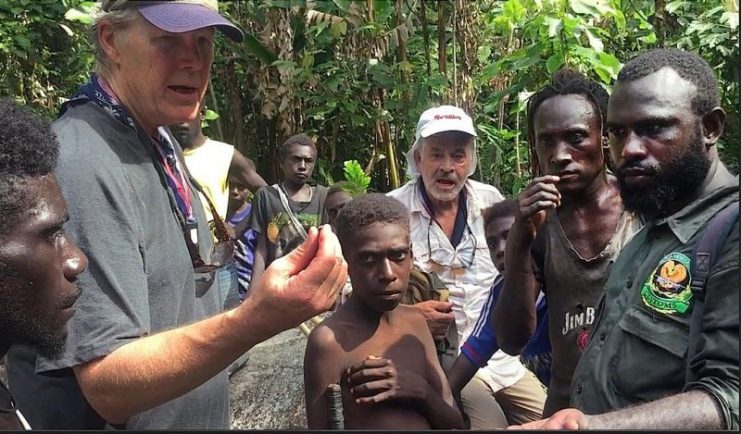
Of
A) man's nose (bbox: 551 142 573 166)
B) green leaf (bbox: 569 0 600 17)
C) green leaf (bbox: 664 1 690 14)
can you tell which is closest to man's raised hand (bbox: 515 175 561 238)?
man's nose (bbox: 551 142 573 166)

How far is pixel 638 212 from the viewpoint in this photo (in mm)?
1690

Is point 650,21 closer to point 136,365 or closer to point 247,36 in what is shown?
point 247,36

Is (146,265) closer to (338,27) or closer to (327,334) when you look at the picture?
(327,334)

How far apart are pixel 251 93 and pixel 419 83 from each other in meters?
0.71

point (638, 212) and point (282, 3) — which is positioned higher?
point (282, 3)

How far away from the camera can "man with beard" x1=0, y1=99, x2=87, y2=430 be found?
1.21m

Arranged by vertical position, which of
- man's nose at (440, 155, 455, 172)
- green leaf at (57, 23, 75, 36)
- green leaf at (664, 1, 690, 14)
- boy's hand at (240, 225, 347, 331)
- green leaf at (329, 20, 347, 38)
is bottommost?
boy's hand at (240, 225, 347, 331)

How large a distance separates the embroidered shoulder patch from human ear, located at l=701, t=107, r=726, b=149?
286 mm

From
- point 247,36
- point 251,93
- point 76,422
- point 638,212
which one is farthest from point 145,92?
point 251,93

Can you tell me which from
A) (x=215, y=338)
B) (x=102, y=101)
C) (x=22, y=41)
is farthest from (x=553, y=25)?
(x=22, y=41)

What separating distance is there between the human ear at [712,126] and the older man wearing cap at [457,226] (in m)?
1.24

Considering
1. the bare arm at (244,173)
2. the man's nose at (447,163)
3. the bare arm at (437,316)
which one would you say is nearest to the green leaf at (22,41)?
the bare arm at (244,173)

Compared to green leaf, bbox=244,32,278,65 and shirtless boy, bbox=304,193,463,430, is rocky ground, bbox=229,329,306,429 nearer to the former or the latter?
shirtless boy, bbox=304,193,463,430

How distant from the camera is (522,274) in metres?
2.15
